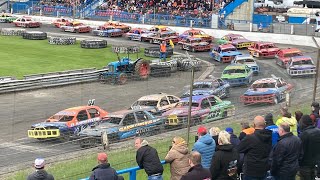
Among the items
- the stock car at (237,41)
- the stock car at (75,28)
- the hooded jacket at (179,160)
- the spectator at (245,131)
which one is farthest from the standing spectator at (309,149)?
the stock car at (75,28)

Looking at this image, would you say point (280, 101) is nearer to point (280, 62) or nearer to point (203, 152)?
point (203, 152)

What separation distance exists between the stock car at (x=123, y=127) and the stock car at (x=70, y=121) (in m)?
0.72

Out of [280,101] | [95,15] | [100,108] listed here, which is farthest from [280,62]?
[95,15]

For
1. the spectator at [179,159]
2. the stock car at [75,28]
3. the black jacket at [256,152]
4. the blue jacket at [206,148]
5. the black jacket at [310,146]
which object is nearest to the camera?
the spectator at [179,159]

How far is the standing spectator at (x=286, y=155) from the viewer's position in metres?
10.8

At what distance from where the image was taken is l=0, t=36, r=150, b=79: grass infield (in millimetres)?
38188

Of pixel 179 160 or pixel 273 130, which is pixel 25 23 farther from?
pixel 179 160

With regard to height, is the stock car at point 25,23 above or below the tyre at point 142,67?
above

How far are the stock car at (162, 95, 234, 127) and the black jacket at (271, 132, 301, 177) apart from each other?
23.5ft

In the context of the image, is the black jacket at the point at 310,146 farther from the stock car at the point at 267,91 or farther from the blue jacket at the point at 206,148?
the stock car at the point at 267,91

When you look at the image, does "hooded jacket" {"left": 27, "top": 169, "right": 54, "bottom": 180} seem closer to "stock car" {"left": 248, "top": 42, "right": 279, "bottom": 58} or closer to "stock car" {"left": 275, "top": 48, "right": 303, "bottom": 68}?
"stock car" {"left": 275, "top": 48, "right": 303, "bottom": 68}

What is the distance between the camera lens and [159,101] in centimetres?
2277

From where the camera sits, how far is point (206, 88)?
989 inches

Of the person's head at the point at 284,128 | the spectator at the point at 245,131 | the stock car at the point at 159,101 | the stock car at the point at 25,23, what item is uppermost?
the stock car at the point at 25,23
